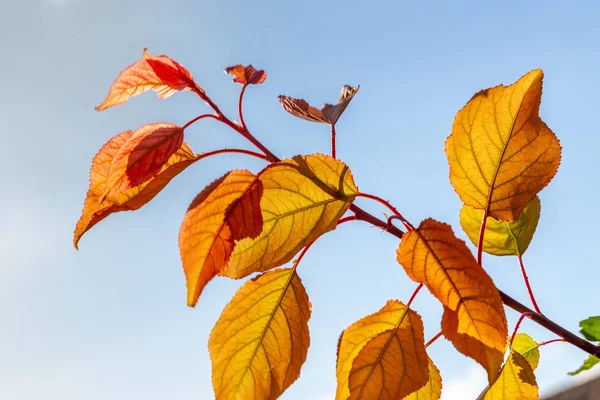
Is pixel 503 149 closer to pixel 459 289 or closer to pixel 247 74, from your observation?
pixel 459 289

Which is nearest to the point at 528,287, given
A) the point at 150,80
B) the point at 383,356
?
the point at 383,356

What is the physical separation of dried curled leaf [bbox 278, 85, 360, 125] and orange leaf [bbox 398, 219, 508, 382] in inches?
5.5

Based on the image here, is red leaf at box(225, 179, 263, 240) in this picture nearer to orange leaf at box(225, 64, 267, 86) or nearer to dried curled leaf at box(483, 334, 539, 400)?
orange leaf at box(225, 64, 267, 86)

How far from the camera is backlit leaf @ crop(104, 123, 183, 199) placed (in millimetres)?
554

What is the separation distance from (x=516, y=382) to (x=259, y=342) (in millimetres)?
260

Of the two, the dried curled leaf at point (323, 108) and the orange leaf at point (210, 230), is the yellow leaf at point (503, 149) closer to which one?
the dried curled leaf at point (323, 108)

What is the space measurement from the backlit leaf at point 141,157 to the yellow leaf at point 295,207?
3.8 inches

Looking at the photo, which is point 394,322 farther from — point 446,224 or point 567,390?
point 567,390

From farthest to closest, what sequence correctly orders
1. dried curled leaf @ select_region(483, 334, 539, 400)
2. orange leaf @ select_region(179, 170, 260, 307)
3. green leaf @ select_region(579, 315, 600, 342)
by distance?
green leaf @ select_region(579, 315, 600, 342), dried curled leaf @ select_region(483, 334, 539, 400), orange leaf @ select_region(179, 170, 260, 307)

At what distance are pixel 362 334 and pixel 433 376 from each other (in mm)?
123

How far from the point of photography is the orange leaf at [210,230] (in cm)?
50

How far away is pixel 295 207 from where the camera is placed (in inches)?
21.9

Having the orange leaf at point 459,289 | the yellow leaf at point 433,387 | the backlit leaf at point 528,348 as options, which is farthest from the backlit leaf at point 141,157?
the backlit leaf at point 528,348

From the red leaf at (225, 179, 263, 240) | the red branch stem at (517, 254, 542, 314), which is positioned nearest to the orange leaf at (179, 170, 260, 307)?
the red leaf at (225, 179, 263, 240)
